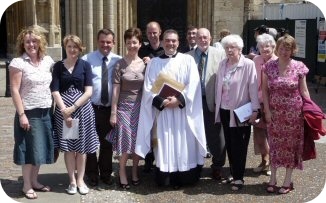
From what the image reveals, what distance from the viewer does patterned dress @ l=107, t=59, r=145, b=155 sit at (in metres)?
6.21

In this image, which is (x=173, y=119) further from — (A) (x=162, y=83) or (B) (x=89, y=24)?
(B) (x=89, y=24)

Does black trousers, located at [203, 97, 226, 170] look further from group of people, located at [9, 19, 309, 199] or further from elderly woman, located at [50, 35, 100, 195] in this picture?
elderly woman, located at [50, 35, 100, 195]

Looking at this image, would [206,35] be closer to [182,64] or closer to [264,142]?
[182,64]

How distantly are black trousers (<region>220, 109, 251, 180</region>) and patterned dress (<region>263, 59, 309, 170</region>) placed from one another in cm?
31

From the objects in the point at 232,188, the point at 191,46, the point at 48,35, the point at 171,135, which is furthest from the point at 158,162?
the point at 48,35

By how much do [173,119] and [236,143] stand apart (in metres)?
0.83

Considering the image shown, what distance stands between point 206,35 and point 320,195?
7.89ft

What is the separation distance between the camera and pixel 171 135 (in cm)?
630

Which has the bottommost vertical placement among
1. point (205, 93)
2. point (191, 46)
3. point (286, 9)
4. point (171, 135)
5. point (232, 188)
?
point (232, 188)

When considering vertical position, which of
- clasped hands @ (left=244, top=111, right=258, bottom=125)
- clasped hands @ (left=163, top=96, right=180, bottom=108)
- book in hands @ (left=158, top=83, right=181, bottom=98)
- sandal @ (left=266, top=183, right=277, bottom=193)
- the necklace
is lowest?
sandal @ (left=266, top=183, right=277, bottom=193)

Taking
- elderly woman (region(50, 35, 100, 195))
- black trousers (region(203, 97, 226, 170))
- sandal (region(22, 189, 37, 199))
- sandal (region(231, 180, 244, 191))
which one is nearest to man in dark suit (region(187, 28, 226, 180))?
black trousers (region(203, 97, 226, 170))

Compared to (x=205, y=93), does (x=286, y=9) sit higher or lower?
higher

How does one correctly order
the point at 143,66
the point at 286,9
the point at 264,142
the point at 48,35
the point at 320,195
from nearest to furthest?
the point at 320,195 → the point at 143,66 → the point at 264,142 → the point at 48,35 → the point at 286,9

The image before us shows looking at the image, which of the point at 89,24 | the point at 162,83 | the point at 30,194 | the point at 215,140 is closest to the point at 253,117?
the point at 215,140
